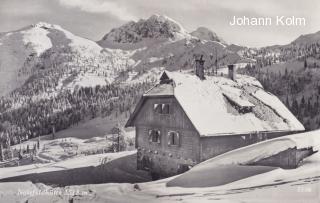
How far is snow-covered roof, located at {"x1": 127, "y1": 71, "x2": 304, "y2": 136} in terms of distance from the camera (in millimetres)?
21734

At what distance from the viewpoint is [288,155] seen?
15.9 metres

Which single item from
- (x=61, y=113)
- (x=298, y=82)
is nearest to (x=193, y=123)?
(x=298, y=82)

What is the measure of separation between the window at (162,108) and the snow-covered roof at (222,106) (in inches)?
32.0

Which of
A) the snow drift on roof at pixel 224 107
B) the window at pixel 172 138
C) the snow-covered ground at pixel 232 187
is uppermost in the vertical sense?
the snow drift on roof at pixel 224 107

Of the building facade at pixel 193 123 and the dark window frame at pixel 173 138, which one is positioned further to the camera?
the dark window frame at pixel 173 138

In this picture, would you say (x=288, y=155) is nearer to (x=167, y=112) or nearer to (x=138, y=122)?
(x=167, y=112)

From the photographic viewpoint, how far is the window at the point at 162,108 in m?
23.6

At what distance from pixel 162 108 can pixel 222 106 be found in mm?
3491

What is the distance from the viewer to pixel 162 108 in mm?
23984

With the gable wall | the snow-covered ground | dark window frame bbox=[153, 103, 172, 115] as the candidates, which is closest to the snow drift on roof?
the gable wall

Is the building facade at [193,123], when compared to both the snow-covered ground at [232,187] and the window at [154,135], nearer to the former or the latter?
the window at [154,135]

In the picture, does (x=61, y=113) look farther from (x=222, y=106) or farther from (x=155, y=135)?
(x=222, y=106)

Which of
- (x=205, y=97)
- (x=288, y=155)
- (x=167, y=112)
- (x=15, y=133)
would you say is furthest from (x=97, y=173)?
(x=15, y=133)

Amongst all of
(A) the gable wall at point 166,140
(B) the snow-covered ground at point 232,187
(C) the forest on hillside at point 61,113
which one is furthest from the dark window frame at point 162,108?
(C) the forest on hillside at point 61,113
